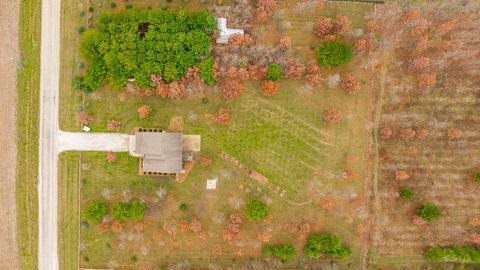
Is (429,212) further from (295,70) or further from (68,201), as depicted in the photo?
(68,201)

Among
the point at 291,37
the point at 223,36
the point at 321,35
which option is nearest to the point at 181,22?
the point at 223,36

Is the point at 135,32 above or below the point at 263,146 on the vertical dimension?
above

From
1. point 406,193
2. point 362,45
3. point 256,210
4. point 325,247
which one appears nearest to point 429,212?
point 406,193

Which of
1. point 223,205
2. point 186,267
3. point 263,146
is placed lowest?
point 186,267

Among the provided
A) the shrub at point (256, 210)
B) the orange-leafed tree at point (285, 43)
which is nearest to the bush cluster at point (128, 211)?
the shrub at point (256, 210)

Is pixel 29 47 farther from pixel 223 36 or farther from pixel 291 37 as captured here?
pixel 291 37

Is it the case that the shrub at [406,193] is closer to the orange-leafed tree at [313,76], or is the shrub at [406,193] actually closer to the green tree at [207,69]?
the orange-leafed tree at [313,76]

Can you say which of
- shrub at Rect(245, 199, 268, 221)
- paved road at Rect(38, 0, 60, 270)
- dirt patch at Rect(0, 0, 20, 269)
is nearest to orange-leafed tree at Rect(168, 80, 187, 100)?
paved road at Rect(38, 0, 60, 270)
